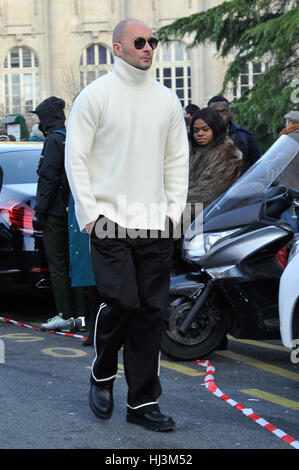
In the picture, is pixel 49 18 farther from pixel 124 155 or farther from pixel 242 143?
pixel 124 155

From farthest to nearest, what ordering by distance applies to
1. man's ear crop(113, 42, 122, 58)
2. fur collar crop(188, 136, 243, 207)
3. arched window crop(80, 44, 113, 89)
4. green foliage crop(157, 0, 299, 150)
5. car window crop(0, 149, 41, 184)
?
arched window crop(80, 44, 113, 89) < green foliage crop(157, 0, 299, 150) < car window crop(0, 149, 41, 184) < fur collar crop(188, 136, 243, 207) < man's ear crop(113, 42, 122, 58)

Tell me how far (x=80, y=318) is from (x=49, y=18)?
56.1m

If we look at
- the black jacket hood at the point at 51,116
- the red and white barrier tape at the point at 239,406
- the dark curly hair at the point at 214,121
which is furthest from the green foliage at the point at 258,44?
the red and white barrier tape at the point at 239,406

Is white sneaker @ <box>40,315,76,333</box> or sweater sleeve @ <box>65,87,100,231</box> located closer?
sweater sleeve @ <box>65,87,100,231</box>

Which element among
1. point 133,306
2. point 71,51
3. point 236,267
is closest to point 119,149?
point 133,306

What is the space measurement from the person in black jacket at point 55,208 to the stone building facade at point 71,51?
5223 cm

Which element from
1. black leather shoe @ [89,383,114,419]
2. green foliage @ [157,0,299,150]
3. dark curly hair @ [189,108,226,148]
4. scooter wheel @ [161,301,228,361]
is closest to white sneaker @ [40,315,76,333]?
scooter wheel @ [161,301,228,361]

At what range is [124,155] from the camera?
4.36 metres

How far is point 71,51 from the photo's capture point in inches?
2425

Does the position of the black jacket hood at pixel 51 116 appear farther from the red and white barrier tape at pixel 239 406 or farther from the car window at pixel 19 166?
the red and white barrier tape at pixel 239 406

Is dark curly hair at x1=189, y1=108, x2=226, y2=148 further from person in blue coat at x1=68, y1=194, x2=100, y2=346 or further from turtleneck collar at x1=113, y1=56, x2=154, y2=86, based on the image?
turtleneck collar at x1=113, y1=56, x2=154, y2=86

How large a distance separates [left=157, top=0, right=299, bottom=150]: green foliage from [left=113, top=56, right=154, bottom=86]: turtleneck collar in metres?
9.74

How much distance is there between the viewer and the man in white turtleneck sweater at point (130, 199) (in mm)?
4340

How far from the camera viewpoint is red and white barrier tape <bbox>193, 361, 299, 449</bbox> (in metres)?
4.29
